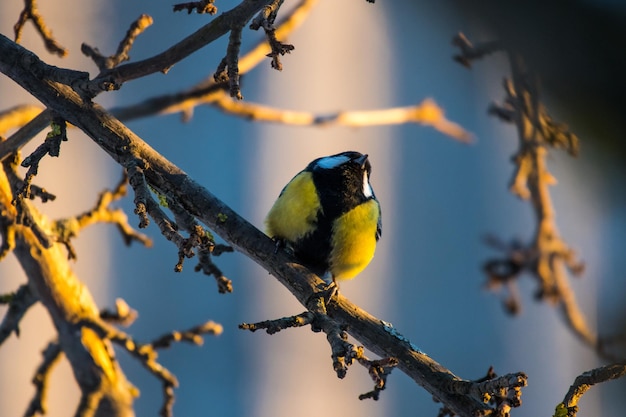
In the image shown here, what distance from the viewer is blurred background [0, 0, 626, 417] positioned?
565 cm

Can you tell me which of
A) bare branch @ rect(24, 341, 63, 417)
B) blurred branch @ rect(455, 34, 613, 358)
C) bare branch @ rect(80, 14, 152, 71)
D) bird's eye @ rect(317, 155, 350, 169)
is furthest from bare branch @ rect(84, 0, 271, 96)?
bird's eye @ rect(317, 155, 350, 169)

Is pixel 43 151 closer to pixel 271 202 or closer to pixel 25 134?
pixel 25 134

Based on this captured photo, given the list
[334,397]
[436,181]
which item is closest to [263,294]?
[334,397]

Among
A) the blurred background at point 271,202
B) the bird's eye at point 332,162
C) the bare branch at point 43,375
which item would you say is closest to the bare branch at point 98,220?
the bare branch at point 43,375

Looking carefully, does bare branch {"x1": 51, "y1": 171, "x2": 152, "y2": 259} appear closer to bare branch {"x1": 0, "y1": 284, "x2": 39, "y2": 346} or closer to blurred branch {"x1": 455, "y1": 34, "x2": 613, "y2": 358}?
bare branch {"x1": 0, "y1": 284, "x2": 39, "y2": 346}

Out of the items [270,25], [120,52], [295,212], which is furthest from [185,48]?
[295,212]

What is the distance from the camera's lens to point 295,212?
2234mm

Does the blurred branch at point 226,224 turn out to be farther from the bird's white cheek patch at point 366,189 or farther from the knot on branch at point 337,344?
the bird's white cheek patch at point 366,189

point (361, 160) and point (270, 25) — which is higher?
point (361, 160)

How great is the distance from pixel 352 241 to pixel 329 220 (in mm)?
92

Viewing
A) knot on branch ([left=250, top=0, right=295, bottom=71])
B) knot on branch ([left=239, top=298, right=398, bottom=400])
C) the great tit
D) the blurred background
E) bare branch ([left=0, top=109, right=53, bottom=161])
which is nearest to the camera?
knot on branch ([left=239, top=298, right=398, bottom=400])

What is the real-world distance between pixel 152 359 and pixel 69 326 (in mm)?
221

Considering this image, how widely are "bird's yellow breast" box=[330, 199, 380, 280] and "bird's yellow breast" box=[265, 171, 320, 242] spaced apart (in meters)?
0.08

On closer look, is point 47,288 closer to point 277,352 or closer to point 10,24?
point 10,24
